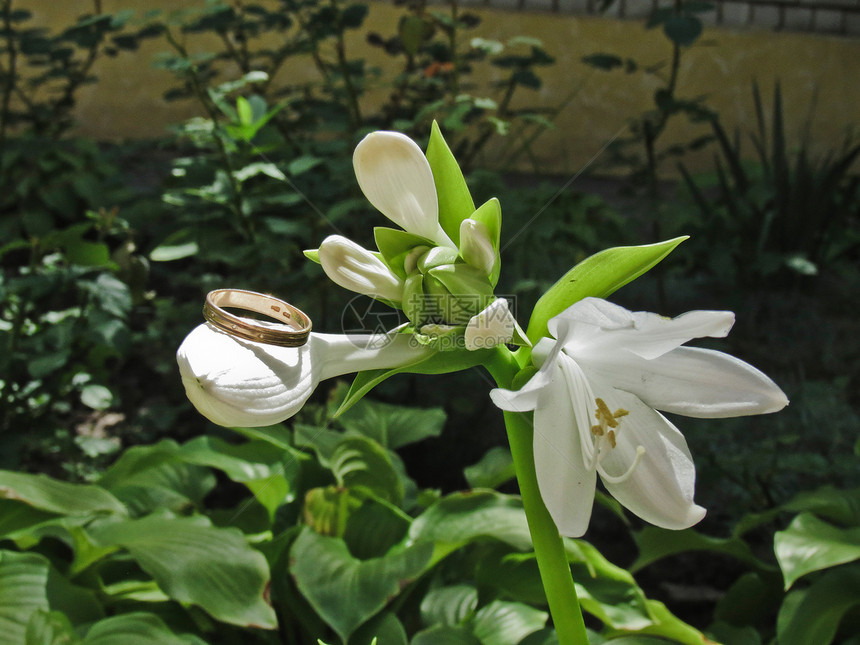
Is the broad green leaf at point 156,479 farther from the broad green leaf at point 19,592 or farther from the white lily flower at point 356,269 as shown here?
the white lily flower at point 356,269

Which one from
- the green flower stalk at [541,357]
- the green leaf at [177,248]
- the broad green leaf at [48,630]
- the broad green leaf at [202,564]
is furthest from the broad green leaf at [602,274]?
the green leaf at [177,248]

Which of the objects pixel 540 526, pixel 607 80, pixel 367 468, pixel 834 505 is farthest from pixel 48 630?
pixel 607 80

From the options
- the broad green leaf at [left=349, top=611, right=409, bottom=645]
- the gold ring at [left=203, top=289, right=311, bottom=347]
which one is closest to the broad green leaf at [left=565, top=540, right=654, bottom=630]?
the broad green leaf at [left=349, top=611, right=409, bottom=645]

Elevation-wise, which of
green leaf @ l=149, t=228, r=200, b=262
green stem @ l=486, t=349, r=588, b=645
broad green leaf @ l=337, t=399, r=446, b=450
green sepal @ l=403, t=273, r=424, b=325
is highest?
green sepal @ l=403, t=273, r=424, b=325

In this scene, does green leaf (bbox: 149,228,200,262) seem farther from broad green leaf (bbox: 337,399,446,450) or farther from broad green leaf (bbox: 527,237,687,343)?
broad green leaf (bbox: 527,237,687,343)

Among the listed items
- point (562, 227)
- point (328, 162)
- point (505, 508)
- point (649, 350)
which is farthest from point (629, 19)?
point (649, 350)
